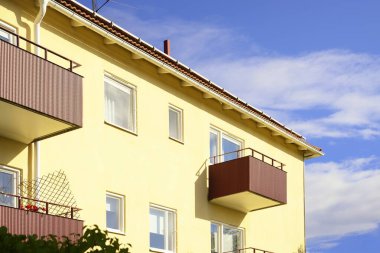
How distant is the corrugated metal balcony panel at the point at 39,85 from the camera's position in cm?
1777

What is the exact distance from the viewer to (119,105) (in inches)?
947

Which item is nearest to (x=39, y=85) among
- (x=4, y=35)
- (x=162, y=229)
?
(x=4, y=35)

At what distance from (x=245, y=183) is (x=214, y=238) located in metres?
2.36

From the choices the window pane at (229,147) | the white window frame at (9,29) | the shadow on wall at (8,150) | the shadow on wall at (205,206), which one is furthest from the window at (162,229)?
the white window frame at (9,29)

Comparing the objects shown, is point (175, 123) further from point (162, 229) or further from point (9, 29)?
point (9, 29)

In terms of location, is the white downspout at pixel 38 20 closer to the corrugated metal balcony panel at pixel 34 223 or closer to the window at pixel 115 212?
the corrugated metal balcony panel at pixel 34 223

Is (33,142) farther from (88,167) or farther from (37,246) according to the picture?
(37,246)

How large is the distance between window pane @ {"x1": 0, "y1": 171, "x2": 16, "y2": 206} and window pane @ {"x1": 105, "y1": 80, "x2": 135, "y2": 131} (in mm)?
4421

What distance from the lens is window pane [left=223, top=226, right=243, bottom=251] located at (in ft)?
93.2

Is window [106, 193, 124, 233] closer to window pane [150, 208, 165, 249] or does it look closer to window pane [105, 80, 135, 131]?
window pane [150, 208, 165, 249]

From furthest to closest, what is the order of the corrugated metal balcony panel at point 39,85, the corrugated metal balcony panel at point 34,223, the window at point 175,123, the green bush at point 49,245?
1. the window at point 175,123
2. the corrugated metal balcony panel at point 39,85
3. the corrugated metal balcony panel at point 34,223
4. the green bush at point 49,245

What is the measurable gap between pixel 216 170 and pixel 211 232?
80.3 inches

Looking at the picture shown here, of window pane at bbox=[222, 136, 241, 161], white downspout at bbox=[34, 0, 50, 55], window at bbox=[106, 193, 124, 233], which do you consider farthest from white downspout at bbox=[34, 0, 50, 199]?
window pane at bbox=[222, 136, 241, 161]

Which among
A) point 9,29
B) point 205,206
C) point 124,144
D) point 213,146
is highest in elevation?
point 9,29
